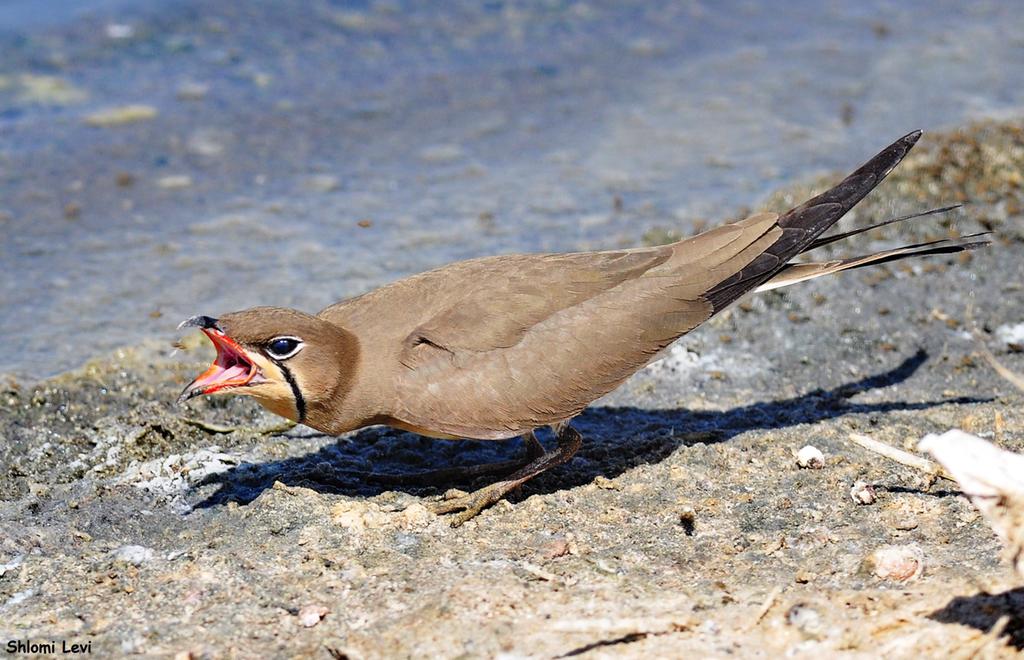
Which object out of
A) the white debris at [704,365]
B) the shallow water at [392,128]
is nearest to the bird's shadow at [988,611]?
the white debris at [704,365]

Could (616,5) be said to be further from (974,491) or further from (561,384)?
(974,491)

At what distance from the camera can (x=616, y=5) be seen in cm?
1192

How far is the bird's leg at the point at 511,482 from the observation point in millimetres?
4742

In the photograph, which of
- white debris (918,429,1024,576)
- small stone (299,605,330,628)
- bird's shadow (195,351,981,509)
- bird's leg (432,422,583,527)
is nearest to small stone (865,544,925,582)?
white debris (918,429,1024,576)

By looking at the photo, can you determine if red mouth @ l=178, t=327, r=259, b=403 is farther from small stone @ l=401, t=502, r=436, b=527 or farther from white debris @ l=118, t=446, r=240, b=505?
small stone @ l=401, t=502, r=436, b=527

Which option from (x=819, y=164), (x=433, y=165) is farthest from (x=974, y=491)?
(x=433, y=165)

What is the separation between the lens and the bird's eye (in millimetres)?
4613

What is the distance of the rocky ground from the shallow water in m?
1.20

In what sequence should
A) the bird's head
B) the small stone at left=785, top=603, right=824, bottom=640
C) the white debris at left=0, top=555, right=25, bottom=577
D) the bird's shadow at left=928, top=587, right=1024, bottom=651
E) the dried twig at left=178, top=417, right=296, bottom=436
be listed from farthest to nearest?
the dried twig at left=178, top=417, right=296, bottom=436
the bird's head
the white debris at left=0, top=555, right=25, bottom=577
the small stone at left=785, top=603, right=824, bottom=640
the bird's shadow at left=928, top=587, right=1024, bottom=651

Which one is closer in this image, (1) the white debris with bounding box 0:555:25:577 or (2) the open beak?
(1) the white debris with bounding box 0:555:25:577

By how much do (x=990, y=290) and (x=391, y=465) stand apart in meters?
3.73

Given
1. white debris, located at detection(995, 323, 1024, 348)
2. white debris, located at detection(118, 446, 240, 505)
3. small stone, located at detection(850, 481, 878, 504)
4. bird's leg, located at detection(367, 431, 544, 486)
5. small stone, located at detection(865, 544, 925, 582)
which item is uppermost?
white debris, located at detection(995, 323, 1024, 348)

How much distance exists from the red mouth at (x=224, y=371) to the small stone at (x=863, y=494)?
2515 mm

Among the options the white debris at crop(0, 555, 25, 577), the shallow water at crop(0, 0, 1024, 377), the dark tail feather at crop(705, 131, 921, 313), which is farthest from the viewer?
the shallow water at crop(0, 0, 1024, 377)
